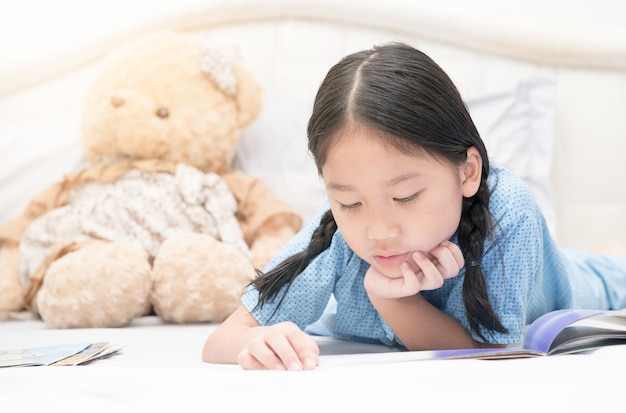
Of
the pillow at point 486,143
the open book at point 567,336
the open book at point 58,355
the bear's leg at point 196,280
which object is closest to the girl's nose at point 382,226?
the open book at point 567,336

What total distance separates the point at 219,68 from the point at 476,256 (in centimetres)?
91

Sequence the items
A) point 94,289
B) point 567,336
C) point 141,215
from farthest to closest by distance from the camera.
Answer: point 141,215 → point 94,289 → point 567,336

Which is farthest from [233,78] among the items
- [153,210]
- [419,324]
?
[419,324]

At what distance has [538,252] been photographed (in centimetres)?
110

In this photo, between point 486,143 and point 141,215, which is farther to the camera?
point 486,143

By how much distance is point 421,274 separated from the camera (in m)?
0.98

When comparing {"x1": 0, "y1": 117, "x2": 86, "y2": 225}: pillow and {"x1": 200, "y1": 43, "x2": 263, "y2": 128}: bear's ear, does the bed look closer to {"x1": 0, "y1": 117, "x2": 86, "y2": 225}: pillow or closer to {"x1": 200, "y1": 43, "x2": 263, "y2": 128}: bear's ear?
{"x1": 0, "y1": 117, "x2": 86, "y2": 225}: pillow

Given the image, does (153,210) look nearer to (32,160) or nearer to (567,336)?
(32,160)

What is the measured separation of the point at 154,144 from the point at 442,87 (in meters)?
0.89

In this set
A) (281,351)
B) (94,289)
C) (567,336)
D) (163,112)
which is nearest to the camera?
(281,351)

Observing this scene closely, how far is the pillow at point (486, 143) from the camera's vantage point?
181 cm

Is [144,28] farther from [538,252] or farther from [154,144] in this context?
[538,252]

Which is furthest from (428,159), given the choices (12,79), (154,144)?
(12,79)

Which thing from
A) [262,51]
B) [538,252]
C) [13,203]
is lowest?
[13,203]
